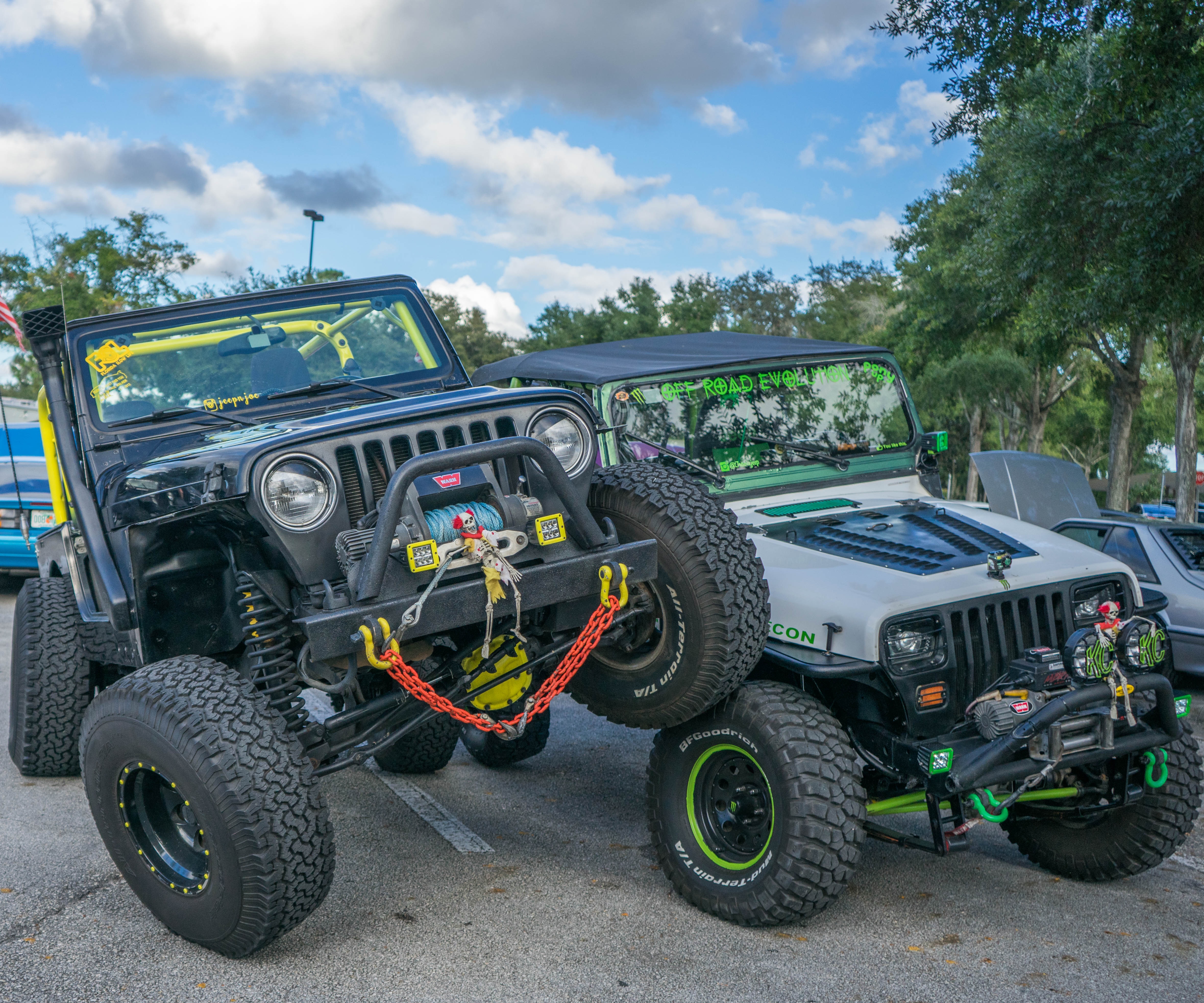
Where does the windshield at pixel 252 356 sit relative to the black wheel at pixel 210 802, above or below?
above

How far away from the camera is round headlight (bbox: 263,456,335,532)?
11.5ft

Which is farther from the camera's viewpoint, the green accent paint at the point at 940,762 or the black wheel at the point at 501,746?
the black wheel at the point at 501,746

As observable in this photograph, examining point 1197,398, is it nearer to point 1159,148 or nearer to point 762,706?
point 1159,148

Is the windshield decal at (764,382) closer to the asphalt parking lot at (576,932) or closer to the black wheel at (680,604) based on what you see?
the black wheel at (680,604)

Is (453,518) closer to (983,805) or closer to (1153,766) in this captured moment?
(983,805)

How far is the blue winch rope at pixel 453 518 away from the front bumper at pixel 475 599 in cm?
16

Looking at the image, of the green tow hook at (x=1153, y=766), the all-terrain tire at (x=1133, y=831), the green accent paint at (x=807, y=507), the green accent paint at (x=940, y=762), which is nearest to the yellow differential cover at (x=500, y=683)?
the green accent paint at (x=940, y=762)

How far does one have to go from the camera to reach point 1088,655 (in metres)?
3.79

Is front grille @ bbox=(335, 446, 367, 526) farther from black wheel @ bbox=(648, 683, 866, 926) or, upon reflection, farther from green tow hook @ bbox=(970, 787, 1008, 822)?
green tow hook @ bbox=(970, 787, 1008, 822)

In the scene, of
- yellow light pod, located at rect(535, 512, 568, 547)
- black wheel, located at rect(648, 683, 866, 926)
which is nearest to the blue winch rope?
yellow light pod, located at rect(535, 512, 568, 547)

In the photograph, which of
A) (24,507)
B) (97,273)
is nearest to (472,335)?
(97,273)

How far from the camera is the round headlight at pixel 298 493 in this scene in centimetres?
351

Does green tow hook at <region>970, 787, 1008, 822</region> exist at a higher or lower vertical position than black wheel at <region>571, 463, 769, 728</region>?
lower

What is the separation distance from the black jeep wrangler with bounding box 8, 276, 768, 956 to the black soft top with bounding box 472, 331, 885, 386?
4.19ft
